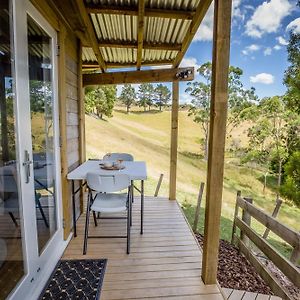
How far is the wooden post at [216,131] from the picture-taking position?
1.72 metres

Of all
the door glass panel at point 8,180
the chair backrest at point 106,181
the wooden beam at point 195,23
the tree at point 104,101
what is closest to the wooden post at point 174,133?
the wooden beam at point 195,23

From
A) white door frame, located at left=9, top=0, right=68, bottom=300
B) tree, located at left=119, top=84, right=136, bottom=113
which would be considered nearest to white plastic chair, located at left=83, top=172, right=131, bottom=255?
white door frame, located at left=9, top=0, right=68, bottom=300

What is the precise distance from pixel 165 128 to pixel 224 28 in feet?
47.2

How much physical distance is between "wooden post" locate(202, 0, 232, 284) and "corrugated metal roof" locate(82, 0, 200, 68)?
0.75 meters

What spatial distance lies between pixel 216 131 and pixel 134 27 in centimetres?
177

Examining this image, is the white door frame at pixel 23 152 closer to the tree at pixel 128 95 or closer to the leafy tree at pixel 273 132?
the leafy tree at pixel 273 132

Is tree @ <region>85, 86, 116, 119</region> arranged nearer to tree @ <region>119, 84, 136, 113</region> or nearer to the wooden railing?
tree @ <region>119, 84, 136, 113</region>

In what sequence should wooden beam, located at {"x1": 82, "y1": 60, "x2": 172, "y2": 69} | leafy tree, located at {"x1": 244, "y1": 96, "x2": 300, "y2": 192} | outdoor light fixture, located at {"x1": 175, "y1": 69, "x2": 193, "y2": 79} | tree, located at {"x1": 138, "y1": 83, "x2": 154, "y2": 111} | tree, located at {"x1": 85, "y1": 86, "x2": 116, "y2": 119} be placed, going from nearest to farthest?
outdoor light fixture, located at {"x1": 175, "y1": 69, "x2": 193, "y2": 79} → wooden beam, located at {"x1": 82, "y1": 60, "x2": 172, "y2": 69} → leafy tree, located at {"x1": 244, "y1": 96, "x2": 300, "y2": 192} → tree, located at {"x1": 85, "y1": 86, "x2": 116, "y2": 119} → tree, located at {"x1": 138, "y1": 83, "x2": 154, "y2": 111}

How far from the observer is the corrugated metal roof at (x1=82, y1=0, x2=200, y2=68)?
2.30 metres

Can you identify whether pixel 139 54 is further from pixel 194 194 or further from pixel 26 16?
pixel 194 194

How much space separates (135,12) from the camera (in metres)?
2.36

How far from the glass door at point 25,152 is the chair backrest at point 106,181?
39 cm

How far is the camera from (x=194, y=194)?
928cm

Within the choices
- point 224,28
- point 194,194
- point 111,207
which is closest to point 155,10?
point 224,28
